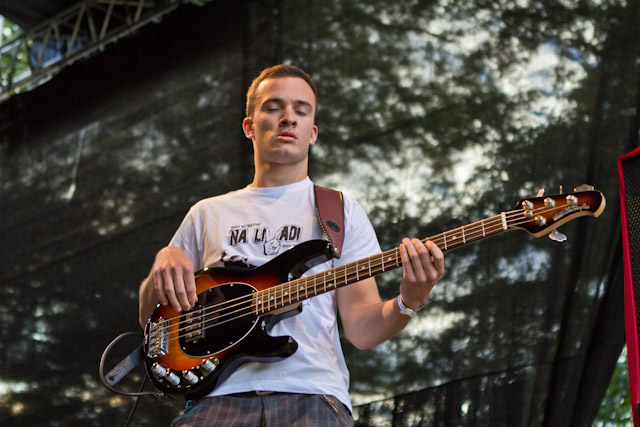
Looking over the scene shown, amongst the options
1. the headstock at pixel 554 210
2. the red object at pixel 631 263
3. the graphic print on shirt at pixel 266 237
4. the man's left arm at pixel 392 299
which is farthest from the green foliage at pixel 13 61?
the red object at pixel 631 263

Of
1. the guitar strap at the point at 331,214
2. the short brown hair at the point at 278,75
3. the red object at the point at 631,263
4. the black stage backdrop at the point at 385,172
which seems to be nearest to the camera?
the red object at the point at 631,263

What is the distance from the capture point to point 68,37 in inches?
171

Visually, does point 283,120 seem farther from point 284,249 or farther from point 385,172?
point 385,172

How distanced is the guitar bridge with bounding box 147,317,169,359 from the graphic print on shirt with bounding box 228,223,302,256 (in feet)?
0.91

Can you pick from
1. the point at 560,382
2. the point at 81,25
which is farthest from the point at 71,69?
the point at 560,382

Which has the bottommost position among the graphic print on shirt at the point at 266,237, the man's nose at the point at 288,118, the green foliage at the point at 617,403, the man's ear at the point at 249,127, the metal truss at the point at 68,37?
the green foliage at the point at 617,403

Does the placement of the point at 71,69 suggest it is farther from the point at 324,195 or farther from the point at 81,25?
the point at 324,195

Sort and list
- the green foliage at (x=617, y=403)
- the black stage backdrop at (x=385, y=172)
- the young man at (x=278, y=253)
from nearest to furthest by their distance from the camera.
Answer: the young man at (x=278, y=253), the green foliage at (x=617, y=403), the black stage backdrop at (x=385, y=172)

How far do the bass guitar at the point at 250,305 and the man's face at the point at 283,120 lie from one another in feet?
1.23

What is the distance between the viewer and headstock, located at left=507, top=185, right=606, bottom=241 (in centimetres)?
150

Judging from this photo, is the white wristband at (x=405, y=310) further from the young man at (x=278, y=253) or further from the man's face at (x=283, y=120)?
the man's face at (x=283, y=120)

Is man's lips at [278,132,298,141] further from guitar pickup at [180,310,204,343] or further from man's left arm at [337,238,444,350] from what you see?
guitar pickup at [180,310,204,343]

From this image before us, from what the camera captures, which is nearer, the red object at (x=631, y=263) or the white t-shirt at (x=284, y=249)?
the red object at (x=631, y=263)

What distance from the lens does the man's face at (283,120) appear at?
1993 mm
